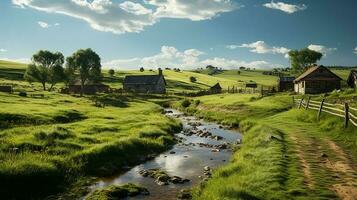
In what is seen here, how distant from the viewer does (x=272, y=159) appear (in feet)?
70.1

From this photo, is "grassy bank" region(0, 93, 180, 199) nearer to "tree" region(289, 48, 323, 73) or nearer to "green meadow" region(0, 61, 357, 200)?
"green meadow" region(0, 61, 357, 200)

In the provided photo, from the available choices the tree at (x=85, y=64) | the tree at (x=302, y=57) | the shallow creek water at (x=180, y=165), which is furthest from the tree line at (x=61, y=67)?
the shallow creek water at (x=180, y=165)

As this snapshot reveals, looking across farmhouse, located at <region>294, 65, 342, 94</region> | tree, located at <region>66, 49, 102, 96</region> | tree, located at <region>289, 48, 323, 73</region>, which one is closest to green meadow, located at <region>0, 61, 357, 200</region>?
farmhouse, located at <region>294, 65, 342, 94</region>

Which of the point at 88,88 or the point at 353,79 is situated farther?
the point at 88,88

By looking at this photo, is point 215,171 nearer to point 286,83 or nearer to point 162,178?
point 162,178

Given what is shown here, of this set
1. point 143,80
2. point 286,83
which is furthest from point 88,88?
point 286,83

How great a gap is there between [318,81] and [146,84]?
68146 millimetres

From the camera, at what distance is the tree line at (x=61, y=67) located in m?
117

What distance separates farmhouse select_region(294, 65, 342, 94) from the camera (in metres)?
83.0

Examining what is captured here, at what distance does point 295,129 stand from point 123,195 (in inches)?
826

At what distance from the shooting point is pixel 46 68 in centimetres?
12106

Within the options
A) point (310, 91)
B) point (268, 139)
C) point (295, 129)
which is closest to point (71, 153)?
point (268, 139)

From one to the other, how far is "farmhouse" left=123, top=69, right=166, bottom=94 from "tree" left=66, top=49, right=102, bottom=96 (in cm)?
1757

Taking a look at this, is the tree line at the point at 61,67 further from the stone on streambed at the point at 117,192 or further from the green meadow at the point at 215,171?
the stone on streambed at the point at 117,192
